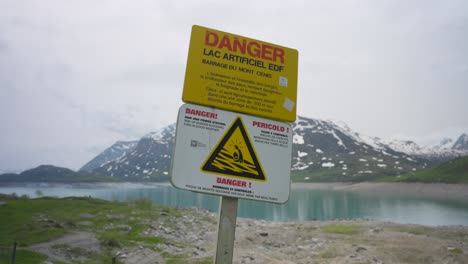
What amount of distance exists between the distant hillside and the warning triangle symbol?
140 metres

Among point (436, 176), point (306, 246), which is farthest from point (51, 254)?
point (436, 176)

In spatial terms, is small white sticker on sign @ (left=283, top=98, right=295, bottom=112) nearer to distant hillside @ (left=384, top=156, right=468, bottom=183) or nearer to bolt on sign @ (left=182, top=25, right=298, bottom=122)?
bolt on sign @ (left=182, top=25, right=298, bottom=122)

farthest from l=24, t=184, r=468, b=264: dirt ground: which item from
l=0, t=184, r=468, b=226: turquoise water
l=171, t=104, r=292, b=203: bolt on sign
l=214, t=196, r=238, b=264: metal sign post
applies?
l=171, t=104, r=292, b=203: bolt on sign

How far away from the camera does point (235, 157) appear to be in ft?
9.83

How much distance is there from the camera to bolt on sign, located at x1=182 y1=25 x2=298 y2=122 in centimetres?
302

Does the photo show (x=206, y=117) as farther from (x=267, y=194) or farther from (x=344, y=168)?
(x=344, y=168)

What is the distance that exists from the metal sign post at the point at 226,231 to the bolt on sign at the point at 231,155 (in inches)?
4.3

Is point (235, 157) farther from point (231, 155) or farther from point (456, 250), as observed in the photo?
point (456, 250)

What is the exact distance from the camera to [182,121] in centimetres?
290

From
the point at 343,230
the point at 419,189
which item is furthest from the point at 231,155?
the point at 419,189

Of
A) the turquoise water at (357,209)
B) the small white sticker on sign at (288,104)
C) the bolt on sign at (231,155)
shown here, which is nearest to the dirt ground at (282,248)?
the turquoise water at (357,209)

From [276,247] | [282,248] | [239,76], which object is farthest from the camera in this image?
[276,247]

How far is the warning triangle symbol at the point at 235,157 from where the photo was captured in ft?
9.55

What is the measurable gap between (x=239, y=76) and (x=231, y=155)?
2.68 ft
